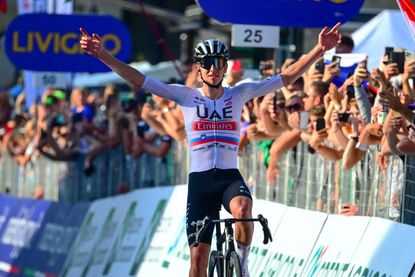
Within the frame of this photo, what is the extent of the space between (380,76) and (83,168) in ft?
30.9

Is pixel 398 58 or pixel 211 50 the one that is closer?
pixel 211 50

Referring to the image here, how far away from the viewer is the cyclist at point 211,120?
11594 mm

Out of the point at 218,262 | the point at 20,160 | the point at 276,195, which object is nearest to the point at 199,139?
the point at 218,262

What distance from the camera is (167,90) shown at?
38.6 feet

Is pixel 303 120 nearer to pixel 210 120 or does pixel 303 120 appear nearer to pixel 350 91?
pixel 350 91

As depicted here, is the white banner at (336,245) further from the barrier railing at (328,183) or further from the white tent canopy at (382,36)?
the white tent canopy at (382,36)

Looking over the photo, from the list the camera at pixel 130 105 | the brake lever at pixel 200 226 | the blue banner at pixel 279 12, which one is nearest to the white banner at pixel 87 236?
the camera at pixel 130 105

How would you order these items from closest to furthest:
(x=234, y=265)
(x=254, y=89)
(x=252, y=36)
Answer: (x=234, y=265)
(x=254, y=89)
(x=252, y=36)

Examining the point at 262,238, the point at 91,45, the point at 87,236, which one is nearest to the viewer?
the point at 91,45

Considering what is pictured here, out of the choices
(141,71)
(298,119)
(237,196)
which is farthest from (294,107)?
(141,71)

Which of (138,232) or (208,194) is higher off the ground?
(208,194)

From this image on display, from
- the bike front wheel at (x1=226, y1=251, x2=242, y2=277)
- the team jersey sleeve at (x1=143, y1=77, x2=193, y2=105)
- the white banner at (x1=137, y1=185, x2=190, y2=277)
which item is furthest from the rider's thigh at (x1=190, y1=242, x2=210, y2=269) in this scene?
the white banner at (x1=137, y1=185, x2=190, y2=277)

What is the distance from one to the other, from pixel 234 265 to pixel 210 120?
4.27 feet

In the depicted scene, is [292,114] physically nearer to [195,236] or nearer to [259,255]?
[259,255]
